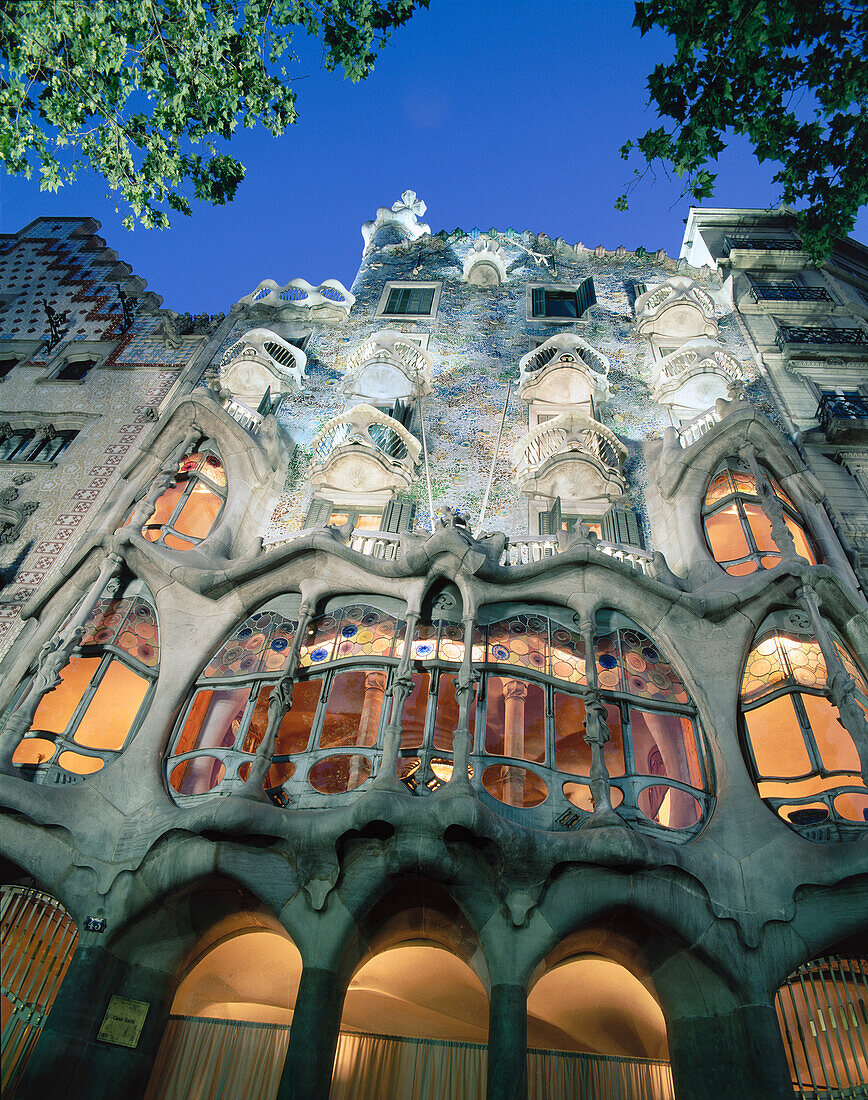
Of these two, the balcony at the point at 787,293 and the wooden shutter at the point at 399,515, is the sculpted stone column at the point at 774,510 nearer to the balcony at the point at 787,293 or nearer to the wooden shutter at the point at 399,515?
the wooden shutter at the point at 399,515

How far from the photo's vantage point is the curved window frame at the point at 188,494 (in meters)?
12.8

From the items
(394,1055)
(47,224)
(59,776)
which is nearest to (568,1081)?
(394,1055)

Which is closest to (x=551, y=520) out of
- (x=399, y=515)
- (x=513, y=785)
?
(x=399, y=515)

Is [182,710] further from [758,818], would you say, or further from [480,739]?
[758,818]

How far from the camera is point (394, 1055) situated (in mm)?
8320

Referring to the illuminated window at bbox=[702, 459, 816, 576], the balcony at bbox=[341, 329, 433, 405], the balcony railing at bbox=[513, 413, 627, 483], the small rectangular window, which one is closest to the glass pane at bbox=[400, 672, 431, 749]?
the balcony railing at bbox=[513, 413, 627, 483]

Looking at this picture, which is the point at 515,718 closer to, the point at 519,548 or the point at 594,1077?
the point at 519,548

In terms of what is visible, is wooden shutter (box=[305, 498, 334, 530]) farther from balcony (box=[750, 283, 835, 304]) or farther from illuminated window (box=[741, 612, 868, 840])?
balcony (box=[750, 283, 835, 304])

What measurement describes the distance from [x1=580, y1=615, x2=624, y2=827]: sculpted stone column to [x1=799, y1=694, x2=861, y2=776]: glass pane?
3496 millimetres

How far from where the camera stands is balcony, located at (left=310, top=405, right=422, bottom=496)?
586 inches

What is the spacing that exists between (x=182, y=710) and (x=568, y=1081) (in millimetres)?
6749

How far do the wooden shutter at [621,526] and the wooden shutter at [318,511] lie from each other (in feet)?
18.0

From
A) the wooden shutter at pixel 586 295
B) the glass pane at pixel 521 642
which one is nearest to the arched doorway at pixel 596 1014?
the glass pane at pixel 521 642

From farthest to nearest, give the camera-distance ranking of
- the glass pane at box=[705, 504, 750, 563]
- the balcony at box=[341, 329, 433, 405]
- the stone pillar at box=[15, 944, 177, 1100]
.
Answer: the balcony at box=[341, 329, 433, 405], the glass pane at box=[705, 504, 750, 563], the stone pillar at box=[15, 944, 177, 1100]
